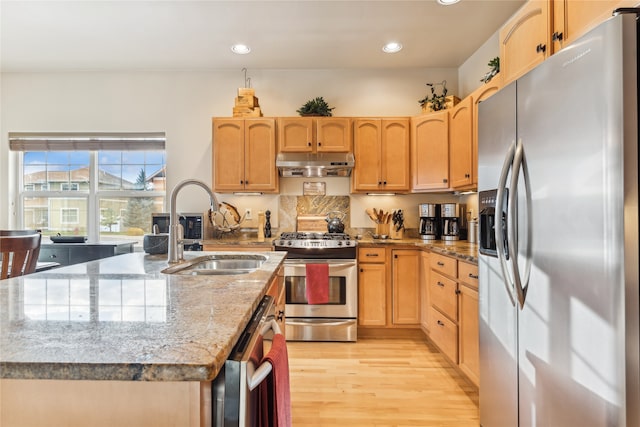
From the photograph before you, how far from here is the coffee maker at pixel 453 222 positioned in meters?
3.02

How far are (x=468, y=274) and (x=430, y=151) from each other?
1.45 meters

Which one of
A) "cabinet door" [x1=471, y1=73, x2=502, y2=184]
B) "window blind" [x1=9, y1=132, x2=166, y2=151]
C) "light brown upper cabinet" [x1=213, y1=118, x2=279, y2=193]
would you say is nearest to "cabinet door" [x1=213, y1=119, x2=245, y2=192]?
"light brown upper cabinet" [x1=213, y1=118, x2=279, y2=193]

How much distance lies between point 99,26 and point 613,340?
380 cm

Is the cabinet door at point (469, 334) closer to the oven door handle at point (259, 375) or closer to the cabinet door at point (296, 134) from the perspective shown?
the oven door handle at point (259, 375)

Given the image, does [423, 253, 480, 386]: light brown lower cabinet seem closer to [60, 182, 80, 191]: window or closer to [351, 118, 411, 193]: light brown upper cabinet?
[351, 118, 411, 193]: light brown upper cabinet

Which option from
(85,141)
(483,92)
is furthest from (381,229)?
(85,141)

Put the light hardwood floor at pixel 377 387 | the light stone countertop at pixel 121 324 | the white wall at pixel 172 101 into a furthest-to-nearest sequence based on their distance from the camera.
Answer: the white wall at pixel 172 101 → the light hardwood floor at pixel 377 387 → the light stone countertop at pixel 121 324

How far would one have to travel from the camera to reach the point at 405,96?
3.58 m

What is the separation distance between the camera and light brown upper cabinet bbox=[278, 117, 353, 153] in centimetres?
326

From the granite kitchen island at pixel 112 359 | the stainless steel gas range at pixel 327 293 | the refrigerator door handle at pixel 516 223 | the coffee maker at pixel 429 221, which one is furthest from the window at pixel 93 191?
the refrigerator door handle at pixel 516 223

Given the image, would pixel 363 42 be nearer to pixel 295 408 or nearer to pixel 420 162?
pixel 420 162

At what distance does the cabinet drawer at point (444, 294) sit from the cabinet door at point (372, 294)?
1.56 ft

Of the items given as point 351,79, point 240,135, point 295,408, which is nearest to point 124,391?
point 295,408

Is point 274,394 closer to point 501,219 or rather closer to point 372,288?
point 501,219
